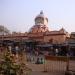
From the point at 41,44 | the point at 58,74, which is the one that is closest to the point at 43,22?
the point at 41,44

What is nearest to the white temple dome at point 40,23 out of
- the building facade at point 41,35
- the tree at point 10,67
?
the building facade at point 41,35

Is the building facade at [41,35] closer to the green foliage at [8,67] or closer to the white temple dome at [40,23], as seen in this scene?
the white temple dome at [40,23]

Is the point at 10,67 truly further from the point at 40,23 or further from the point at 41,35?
the point at 40,23

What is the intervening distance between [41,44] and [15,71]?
25.5 m

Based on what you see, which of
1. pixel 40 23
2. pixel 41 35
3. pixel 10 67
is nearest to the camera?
pixel 10 67

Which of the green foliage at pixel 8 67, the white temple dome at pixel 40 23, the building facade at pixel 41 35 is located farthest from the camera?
the white temple dome at pixel 40 23

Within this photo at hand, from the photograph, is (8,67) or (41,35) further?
(41,35)

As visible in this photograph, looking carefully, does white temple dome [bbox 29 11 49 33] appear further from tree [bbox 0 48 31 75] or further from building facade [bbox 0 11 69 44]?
tree [bbox 0 48 31 75]

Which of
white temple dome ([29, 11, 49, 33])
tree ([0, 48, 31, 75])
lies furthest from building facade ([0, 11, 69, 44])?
tree ([0, 48, 31, 75])

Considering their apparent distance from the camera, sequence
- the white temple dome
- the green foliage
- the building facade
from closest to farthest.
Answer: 1. the green foliage
2. the building facade
3. the white temple dome

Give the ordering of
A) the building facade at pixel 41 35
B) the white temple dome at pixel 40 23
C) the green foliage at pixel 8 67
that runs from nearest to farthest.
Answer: the green foliage at pixel 8 67 < the building facade at pixel 41 35 < the white temple dome at pixel 40 23

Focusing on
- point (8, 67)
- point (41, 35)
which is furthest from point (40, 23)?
point (8, 67)

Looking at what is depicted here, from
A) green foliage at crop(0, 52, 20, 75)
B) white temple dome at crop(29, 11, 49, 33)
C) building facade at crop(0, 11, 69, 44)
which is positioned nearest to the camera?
green foliage at crop(0, 52, 20, 75)

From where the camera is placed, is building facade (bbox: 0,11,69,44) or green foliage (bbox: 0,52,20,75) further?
building facade (bbox: 0,11,69,44)
